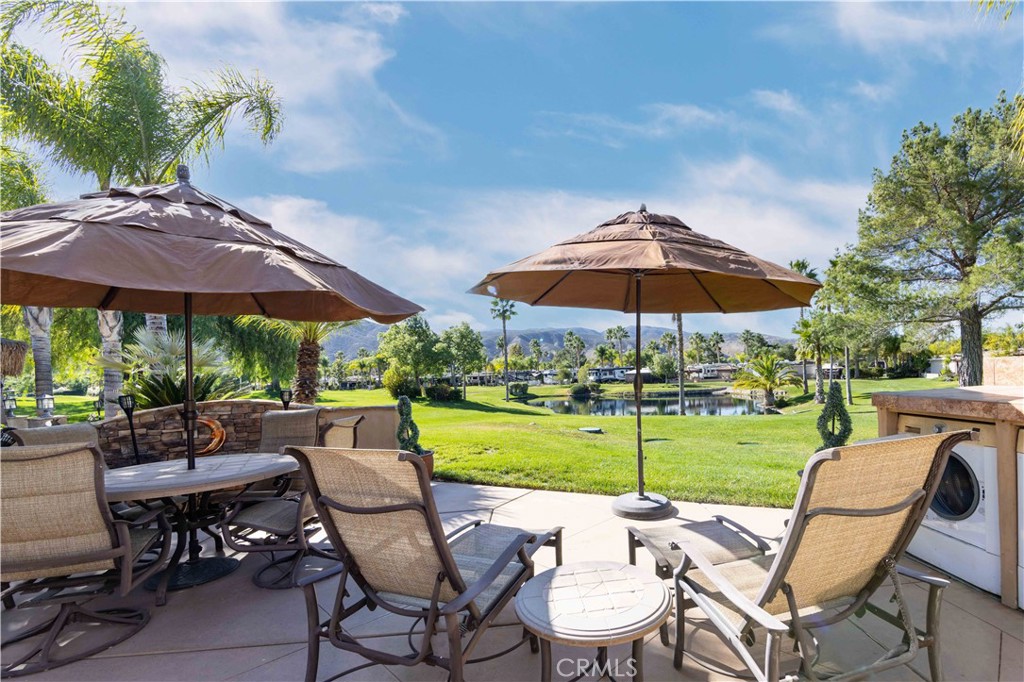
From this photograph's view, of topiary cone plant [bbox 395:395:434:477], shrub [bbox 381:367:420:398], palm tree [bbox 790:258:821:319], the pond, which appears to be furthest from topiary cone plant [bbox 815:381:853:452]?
palm tree [bbox 790:258:821:319]

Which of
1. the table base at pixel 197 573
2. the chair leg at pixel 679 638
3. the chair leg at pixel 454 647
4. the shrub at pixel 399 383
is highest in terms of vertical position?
the chair leg at pixel 454 647

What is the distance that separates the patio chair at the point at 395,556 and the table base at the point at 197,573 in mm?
1629

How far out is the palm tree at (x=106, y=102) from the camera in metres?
9.14

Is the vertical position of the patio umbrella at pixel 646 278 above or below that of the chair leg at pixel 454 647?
above

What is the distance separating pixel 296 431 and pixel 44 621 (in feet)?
6.26

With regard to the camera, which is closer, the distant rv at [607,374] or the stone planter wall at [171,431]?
the stone planter wall at [171,431]

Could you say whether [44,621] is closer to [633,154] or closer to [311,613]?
[311,613]

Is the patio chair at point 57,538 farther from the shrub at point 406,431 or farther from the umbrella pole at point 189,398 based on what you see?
the shrub at point 406,431

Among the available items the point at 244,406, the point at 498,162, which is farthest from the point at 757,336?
the point at 244,406

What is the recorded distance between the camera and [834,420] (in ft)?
17.3

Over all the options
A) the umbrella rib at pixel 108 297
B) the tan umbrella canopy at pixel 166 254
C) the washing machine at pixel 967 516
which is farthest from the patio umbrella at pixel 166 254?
the washing machine at pixel 967 516

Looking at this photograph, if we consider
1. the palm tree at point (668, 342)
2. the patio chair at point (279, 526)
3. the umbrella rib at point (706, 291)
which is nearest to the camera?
the patio chair at point (279, 526)

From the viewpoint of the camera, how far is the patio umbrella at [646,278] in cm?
286

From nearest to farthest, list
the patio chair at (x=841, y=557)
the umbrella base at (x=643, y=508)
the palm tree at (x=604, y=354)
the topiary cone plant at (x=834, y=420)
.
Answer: the patio chair at (x=841, y=557), the umbrella base at (x=643, y=508), the topiary cone plant at (x=834, y=420), the palm tree at (x=604, y=354)
